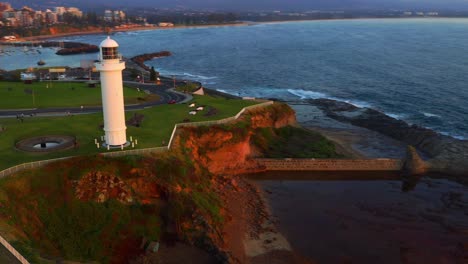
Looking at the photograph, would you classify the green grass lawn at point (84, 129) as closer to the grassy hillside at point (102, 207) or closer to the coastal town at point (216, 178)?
the coastal town at point (216, 178)

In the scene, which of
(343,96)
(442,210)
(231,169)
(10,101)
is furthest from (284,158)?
(343,96)

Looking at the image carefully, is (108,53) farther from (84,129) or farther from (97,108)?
(97,108)

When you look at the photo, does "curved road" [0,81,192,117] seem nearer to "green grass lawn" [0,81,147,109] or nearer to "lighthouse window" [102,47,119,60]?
"green grass lawn" [0,81,147,109]

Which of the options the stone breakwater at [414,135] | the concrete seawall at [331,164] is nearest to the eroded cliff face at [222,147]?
the concrete seawall at [331,164]

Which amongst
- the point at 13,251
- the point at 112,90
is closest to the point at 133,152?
the point at 112,90

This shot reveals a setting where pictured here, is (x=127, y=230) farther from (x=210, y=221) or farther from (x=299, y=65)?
(x=299, y=65)

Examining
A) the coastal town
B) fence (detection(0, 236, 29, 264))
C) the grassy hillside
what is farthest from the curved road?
fence (detection(0, 236, 29, 264))
